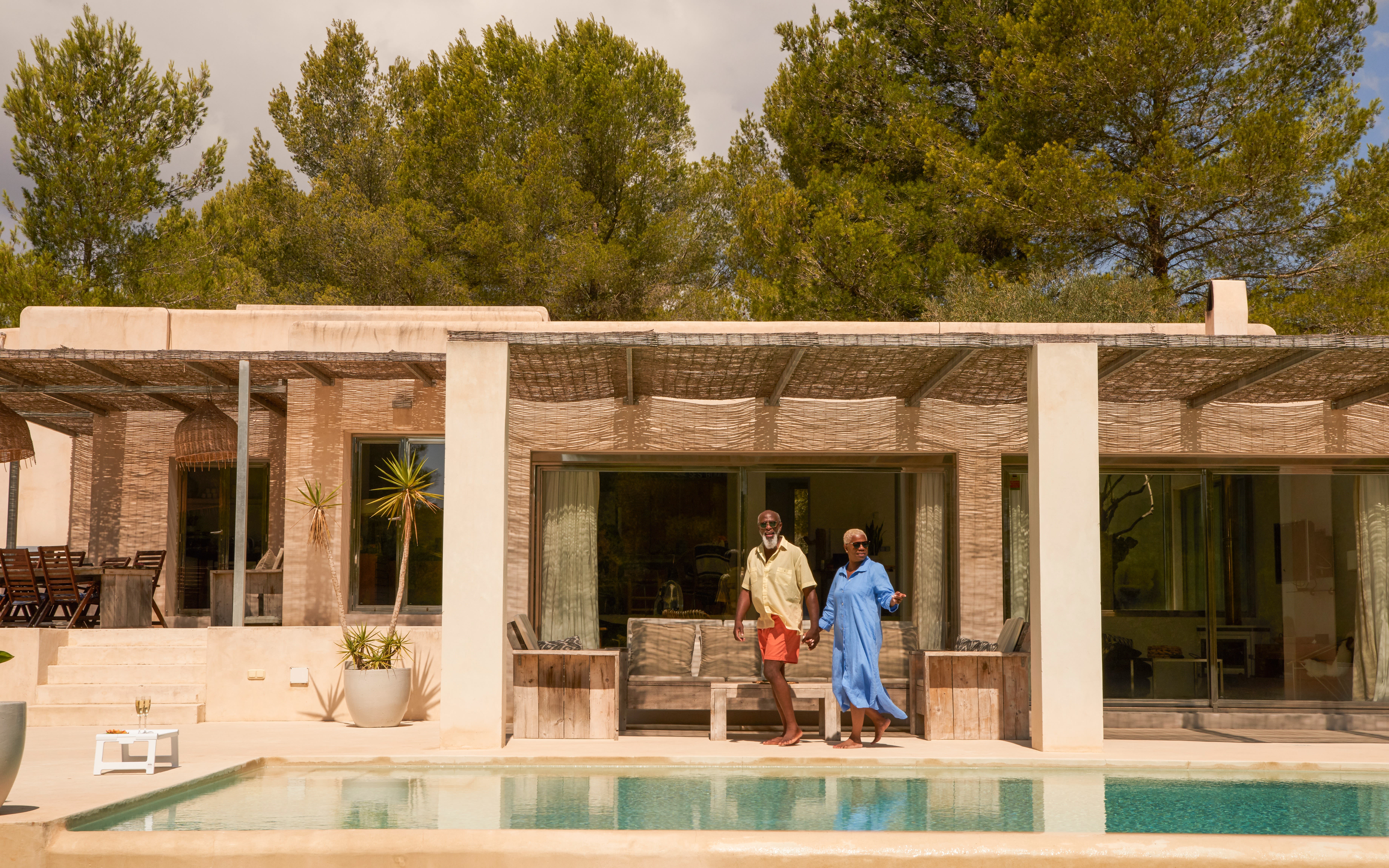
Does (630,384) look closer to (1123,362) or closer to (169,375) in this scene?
(1123,362)

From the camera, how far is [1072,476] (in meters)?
8.17

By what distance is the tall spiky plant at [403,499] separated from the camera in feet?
32.4

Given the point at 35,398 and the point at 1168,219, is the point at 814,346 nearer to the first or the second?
the point at 35,398

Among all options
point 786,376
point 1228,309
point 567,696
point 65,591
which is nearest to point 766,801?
point 567,696

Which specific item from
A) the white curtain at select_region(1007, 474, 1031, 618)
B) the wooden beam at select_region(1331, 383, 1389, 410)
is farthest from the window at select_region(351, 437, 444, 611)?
the wooden beam at select_region(1331, 383, 1389, 410)

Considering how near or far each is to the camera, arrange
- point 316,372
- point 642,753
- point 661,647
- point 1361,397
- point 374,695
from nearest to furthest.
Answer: point 642,753 → point 374,695 → point 661,647 → point 1361,397 → point 316,372

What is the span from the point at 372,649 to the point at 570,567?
6.85 ft

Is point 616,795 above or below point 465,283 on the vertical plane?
below

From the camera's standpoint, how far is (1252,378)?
939cm

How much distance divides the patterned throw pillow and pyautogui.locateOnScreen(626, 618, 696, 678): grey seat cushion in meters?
0.65

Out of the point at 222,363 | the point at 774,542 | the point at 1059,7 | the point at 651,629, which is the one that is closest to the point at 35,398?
the point at 222,363

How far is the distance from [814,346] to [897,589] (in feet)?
13.1

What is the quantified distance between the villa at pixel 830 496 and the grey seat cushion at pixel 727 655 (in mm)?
639

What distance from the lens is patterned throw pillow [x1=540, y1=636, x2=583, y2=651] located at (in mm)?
8797
